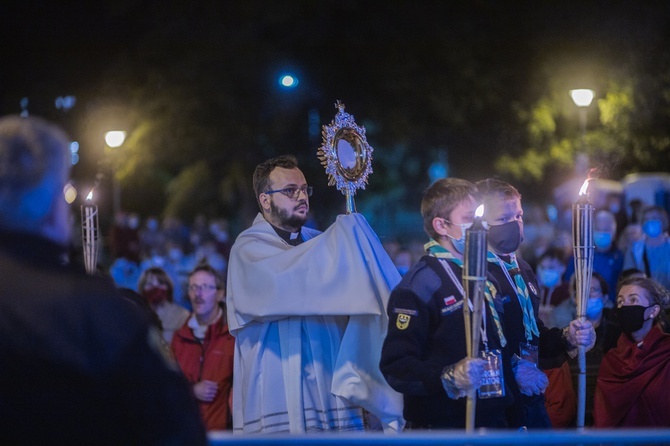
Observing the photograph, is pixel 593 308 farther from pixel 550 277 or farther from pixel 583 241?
pixel 583 241

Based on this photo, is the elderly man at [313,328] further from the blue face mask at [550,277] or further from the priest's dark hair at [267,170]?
the blue face mask at [550,277]

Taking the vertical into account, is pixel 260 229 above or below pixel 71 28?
below

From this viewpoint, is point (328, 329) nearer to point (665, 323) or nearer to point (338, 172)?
point (338, 172)

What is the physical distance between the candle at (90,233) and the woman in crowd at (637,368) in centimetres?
356

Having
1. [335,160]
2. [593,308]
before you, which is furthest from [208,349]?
[593,308]

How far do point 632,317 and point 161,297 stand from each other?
4626 millimetres

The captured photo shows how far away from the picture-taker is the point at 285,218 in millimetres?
5848

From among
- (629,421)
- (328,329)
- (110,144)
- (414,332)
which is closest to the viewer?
(414,332)

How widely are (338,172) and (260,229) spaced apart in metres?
0.57

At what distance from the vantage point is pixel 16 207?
8.34ft

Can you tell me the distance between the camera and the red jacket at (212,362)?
7137 mm

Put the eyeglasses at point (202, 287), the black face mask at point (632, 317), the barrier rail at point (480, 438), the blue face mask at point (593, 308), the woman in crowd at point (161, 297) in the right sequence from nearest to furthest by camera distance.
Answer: the barrier rail at point (480, 438) → the black face mask at point (632, 317) → the eyeglasses at point (202, 287) → the blue face mask at point (593, 308) → the woman in crowd at point (161, 297)

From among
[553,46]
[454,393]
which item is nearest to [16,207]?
[454,393]

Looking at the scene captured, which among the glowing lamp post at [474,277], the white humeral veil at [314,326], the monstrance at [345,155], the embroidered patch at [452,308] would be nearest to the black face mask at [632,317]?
the white humeral veil at [314,326]
